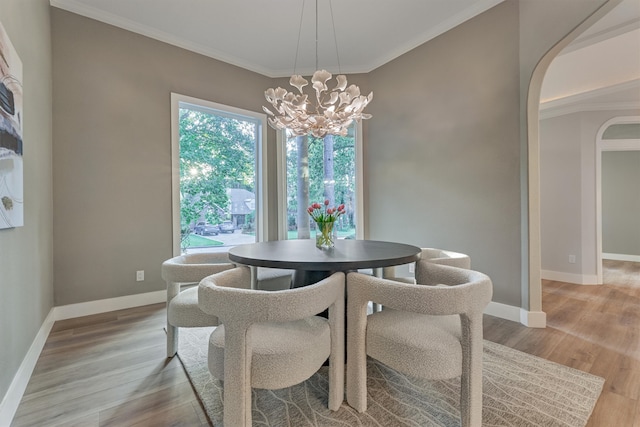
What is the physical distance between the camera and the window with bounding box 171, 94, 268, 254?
3.45 m

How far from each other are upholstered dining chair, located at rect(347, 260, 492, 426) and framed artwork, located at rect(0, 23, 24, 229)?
1860mm

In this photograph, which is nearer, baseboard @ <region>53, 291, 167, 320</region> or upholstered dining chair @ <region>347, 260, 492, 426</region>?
upholstered dining chair @ <region>347, 260, 492, 426</region>

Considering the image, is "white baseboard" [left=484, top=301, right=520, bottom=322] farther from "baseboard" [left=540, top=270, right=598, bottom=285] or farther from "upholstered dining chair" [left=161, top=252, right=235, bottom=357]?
"upholstered dining chair" [left=161, top=252, right=235, bottom=357]

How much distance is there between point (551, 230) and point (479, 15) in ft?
10.4

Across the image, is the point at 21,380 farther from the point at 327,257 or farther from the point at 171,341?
the point at 327,257

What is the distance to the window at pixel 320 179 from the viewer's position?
163 inches

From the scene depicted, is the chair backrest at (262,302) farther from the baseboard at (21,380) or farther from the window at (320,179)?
the window at (320,179)

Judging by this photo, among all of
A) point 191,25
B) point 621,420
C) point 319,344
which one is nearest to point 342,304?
point 319,344

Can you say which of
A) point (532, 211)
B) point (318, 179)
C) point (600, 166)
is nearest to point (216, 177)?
point (318, 179)

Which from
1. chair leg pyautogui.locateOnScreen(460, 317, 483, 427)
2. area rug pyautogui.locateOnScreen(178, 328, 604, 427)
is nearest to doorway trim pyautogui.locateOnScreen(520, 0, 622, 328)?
area rug pyautogui.locateOnScreen(178, 328, 604, 427)

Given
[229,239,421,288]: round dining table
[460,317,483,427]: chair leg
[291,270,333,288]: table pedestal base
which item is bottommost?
[460,317,483,427]: chair leg

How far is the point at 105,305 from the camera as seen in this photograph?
9.56 ft

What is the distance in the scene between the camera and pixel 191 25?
309 cm

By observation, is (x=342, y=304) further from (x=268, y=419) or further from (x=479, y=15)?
(x=479, y=15)
